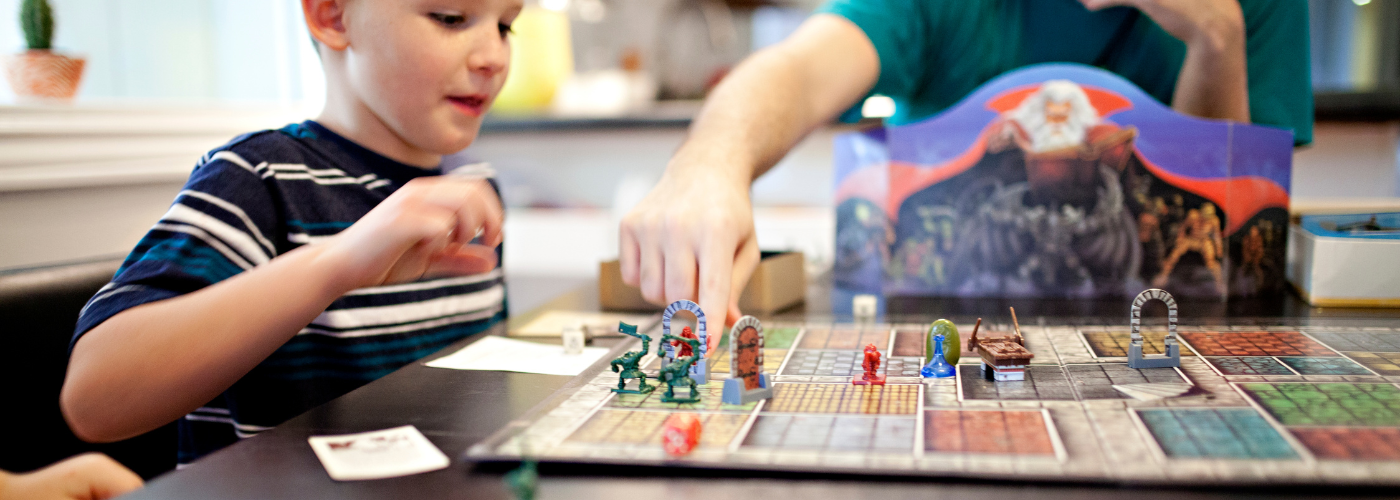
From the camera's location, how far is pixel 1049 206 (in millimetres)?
1031

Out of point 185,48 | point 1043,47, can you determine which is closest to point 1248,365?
point 1043,47

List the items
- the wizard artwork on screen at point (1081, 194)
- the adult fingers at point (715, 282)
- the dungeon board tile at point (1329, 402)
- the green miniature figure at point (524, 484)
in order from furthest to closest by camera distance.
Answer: the wizard artwork on screen at point (1081, 194), the adult fingers at point (715, 282), the dungeon board tile at point (1329, 402), the green miniature figure at point (524, 484)

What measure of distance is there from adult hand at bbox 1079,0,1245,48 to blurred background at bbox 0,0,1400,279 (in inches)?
7.0

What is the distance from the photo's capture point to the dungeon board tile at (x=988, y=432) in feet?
1.57

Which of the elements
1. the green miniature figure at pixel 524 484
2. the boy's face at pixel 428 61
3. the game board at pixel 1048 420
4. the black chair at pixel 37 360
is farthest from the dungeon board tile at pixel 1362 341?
the black chair at pixel 37 360

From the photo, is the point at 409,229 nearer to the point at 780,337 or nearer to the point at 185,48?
the point at 780,337

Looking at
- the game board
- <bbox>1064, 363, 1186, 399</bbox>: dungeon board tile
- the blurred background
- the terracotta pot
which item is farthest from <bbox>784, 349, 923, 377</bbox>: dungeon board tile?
the terracotta pot

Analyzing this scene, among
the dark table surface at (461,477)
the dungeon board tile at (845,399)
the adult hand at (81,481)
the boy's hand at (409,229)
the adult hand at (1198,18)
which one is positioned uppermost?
the adult hand at (1198,18)

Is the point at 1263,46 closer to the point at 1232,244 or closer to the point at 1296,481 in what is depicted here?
the point at 1232,244

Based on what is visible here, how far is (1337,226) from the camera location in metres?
1.00

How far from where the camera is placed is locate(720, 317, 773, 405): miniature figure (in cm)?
59

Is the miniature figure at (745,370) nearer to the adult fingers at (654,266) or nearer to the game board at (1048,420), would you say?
the game board at (1048,420)

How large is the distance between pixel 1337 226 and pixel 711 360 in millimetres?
787

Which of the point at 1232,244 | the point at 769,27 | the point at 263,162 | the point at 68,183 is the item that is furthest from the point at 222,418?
the point at 769,27
